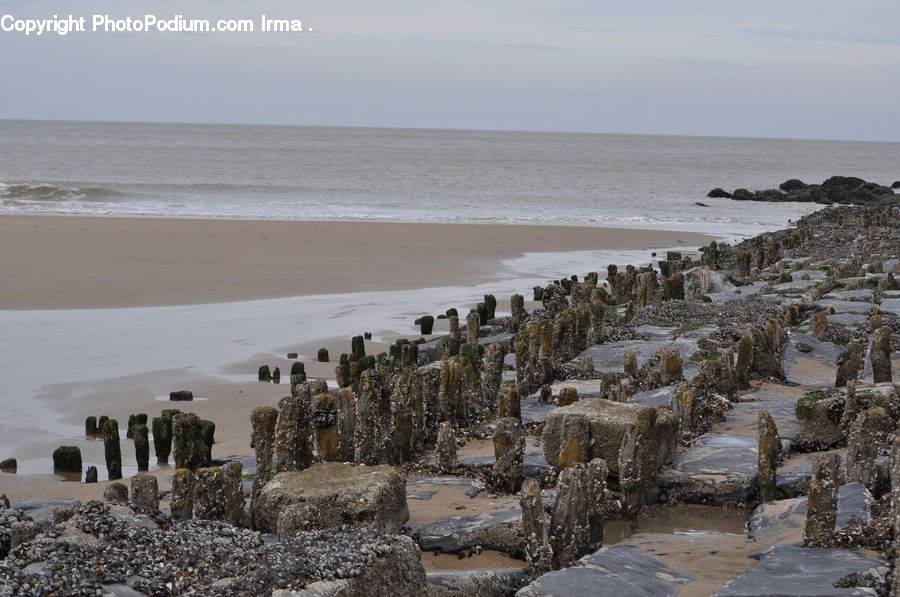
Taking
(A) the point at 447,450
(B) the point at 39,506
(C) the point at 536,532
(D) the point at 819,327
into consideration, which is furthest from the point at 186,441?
(D) the point at 819,327

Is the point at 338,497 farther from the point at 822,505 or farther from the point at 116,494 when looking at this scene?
the point at 822,505

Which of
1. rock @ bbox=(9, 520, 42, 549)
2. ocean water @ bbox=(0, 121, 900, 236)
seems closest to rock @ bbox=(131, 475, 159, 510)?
rock @ bbox=(9, 520, 42, 549)

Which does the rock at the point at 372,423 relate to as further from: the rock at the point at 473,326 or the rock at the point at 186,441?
the rock at the point at 473,326

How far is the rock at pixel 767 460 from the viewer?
833 cm

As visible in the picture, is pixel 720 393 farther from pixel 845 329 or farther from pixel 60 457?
pixel 60 457

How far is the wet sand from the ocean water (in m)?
7.27

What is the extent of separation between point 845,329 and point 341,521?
9948 mm

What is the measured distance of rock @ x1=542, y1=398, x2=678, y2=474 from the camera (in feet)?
29.2

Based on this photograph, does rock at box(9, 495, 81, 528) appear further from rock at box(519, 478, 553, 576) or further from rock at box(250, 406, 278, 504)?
rock at box(519, 478, 553, 576)

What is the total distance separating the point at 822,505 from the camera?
671 centimetres

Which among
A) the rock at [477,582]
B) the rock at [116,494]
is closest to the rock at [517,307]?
the rock at [116,494]

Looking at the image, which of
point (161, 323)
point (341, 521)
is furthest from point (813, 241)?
point (341, 521)

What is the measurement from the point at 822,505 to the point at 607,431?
2.50 m

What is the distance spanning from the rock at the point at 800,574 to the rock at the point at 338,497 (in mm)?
2488
